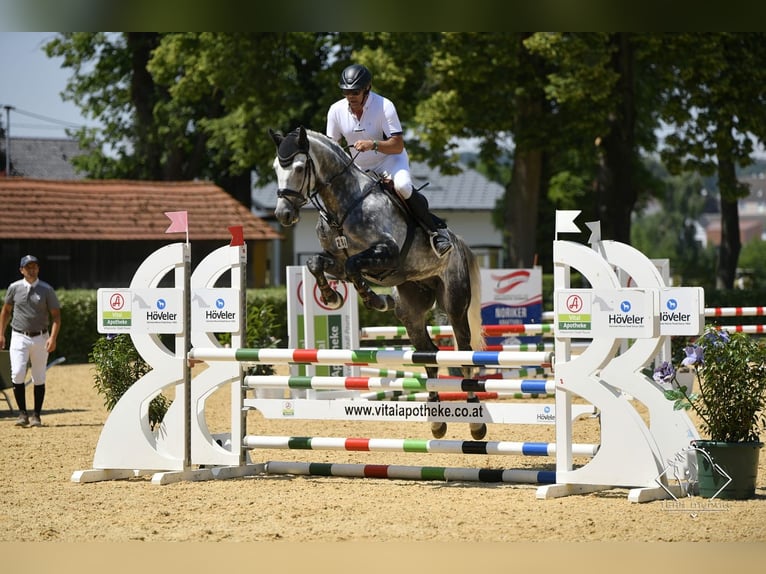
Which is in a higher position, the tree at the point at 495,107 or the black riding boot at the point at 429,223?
the tree at the point at 495,107

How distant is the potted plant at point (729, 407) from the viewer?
6.23 metres

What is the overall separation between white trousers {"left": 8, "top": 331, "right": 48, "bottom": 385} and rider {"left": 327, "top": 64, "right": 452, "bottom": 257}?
4575mm

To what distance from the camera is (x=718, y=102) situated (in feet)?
75.5

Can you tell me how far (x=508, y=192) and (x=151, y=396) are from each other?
60.4ft

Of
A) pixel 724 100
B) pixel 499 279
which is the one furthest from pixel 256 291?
pixel 724 100

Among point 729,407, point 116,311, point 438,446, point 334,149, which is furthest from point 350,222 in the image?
point 729,407

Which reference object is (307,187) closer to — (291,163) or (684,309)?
(291,163)

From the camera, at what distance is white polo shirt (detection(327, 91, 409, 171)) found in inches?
290

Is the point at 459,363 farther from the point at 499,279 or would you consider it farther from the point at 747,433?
the point at 499,279

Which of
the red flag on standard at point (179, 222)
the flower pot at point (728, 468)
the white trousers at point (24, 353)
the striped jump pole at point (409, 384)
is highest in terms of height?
the red flag on standard at point (179, 222)

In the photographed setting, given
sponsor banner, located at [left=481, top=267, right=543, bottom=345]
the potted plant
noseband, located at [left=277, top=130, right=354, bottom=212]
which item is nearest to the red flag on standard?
noseband, located at [left=277, top=130, right=354, bottom=212]

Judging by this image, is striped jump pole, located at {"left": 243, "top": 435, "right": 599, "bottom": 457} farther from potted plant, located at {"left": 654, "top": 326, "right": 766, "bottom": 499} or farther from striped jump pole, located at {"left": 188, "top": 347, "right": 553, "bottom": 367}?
potted plant, located at {"left": 654, "top": 326, "right": 766, "bottom": 499}

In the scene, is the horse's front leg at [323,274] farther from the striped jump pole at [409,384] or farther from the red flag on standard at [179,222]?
the red flag on standard at [179,222]

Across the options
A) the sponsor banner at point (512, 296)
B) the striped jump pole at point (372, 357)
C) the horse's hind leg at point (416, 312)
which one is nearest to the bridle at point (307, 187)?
the striped jump pole at point (372, 357)
